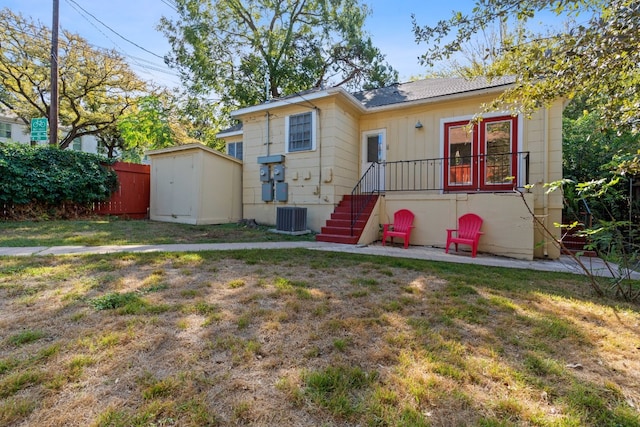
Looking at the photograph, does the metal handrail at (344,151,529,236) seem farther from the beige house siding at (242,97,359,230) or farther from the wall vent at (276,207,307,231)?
the wall vent at (276,207,307,231)

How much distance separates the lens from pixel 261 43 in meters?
14.4

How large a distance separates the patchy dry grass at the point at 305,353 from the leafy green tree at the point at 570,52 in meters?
2.27

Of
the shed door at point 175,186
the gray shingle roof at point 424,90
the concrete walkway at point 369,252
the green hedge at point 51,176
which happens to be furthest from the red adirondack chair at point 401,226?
the green hedge at point 51,176

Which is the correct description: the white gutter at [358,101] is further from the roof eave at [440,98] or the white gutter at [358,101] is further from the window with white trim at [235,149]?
the window with white trim at [235,149]

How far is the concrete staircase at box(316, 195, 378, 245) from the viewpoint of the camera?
7039 mm

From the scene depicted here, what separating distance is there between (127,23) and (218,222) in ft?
23.7

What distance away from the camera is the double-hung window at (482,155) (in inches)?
281

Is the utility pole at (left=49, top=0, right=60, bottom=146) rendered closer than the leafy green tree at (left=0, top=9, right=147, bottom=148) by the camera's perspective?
Yes

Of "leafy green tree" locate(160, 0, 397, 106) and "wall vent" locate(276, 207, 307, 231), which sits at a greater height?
"leafy green tree" locate(160, 0, 397, 106)

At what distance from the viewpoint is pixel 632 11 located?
8.45ft

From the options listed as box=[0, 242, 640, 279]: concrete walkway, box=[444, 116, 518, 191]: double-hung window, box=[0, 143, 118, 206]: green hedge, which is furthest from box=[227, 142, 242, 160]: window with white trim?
box=[444, 116, 518, 191]: double-hung window

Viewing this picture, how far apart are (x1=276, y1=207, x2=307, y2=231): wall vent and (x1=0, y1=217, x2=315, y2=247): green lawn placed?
33 centimetres

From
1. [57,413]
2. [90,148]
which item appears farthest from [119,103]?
[57,413]

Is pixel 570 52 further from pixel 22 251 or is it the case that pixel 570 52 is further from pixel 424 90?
pixel 22 251
